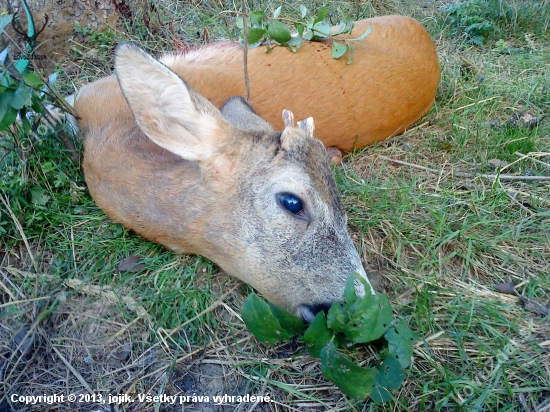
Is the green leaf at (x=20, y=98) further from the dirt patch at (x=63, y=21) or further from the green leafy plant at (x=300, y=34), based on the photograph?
the dirt patch at (x=63, y=21)

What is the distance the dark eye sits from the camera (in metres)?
2.51

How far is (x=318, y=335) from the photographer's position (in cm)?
228

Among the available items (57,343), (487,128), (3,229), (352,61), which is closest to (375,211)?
(352,61)

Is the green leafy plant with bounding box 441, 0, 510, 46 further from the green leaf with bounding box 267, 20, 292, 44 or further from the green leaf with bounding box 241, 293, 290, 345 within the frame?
the green leaf with bounding box 241, 293, 290, 345

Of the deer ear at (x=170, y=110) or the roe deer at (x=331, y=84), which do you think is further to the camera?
the roe deer at (x=331, y=84)

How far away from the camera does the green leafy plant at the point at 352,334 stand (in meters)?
2.15

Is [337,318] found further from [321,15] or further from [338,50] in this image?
[321,15]

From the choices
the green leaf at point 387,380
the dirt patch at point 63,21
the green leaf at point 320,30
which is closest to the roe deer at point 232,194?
the green leaf at point 387,380

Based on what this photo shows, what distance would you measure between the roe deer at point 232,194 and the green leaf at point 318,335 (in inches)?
6.0

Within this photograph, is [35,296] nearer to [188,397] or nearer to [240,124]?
[188,397]

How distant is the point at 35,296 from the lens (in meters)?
2.84

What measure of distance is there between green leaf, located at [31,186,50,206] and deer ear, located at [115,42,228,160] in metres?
0.99

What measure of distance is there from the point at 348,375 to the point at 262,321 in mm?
449

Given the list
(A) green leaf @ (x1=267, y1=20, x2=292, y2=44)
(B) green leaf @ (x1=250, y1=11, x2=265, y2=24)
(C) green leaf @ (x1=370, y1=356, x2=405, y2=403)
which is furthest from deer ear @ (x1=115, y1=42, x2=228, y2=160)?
(B) green leaf @ (x1=250, y1=11, x2=265, y2=24)
